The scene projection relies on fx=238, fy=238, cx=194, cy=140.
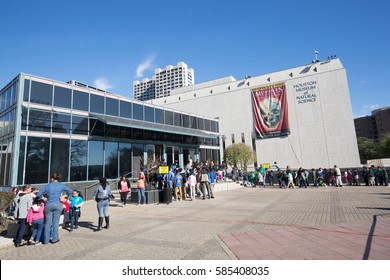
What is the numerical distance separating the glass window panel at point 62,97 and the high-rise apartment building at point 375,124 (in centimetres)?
11958

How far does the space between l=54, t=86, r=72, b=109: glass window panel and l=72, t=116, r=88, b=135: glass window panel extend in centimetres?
110

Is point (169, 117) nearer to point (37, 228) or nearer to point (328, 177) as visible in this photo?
point (328, 177)

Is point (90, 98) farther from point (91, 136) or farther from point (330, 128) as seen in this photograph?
point (330, 128)

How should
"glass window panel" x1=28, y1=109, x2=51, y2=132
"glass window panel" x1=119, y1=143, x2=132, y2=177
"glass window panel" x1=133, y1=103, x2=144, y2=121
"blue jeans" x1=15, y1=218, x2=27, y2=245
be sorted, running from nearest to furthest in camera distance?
"blue jeans" x1=15, y1=218, x2=27, y2=245
"glass window panel" x1=28, y1=109, x2=51, y2=132
"glass window panel" x1=119, y1=143, x2=132, y2=177
"glass window panel" x1=133, y1=103, x2=144, y2=121

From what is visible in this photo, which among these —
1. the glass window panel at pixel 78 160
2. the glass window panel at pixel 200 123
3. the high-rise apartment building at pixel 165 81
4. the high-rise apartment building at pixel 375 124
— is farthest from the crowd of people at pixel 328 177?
the high-rise apartment building at pixel 165 81

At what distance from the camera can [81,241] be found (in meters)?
6.25

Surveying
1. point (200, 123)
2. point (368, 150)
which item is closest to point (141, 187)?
point (200, 123)

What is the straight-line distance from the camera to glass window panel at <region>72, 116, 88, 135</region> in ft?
58.9

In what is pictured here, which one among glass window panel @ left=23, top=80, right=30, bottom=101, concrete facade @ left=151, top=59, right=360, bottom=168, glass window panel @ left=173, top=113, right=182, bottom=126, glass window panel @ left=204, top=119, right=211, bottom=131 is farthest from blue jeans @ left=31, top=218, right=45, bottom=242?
concrete facade @ left=151, top=59, right=360, bottom=168

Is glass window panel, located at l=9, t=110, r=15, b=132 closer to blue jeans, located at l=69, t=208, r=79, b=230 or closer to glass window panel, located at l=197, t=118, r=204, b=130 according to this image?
blue jeans, located at l=69, t=208, r=79, b=230

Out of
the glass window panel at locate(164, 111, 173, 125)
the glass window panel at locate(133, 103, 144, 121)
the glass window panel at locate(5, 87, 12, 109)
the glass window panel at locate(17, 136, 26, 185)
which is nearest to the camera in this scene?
the glass window panel at locate(17, 136, 26, 185)

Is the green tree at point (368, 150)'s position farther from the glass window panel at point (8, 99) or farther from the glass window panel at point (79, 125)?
the glass window panel at point (8, 99)

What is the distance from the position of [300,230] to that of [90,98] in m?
18.3
